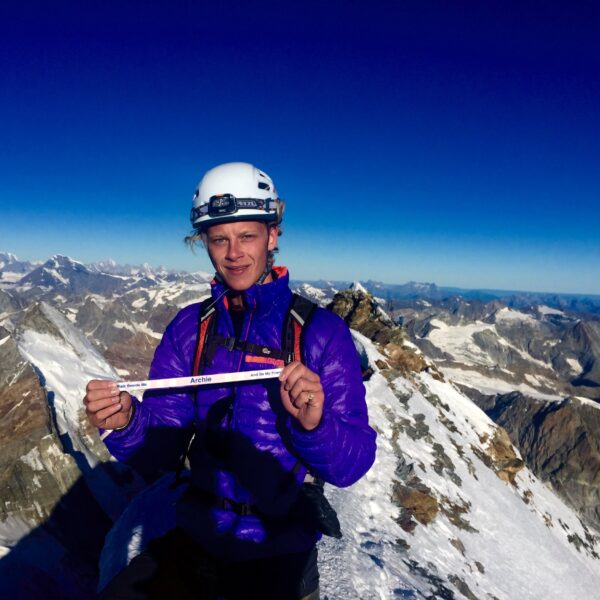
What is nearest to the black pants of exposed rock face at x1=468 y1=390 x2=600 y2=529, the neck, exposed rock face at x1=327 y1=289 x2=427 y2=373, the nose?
the neck

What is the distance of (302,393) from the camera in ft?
13.5

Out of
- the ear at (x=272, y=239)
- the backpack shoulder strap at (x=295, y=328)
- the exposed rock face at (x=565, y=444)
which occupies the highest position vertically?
the ear at (x=272, y=239)

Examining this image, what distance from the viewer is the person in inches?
212

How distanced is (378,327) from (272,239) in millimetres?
43942

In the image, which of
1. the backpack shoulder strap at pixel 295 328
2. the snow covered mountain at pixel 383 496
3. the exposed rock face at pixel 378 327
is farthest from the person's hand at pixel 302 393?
the exposed rock face at pixel 378 327

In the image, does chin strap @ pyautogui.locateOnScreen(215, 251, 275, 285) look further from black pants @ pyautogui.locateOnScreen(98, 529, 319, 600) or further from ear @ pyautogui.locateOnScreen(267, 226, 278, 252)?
black pants @ pyautogui.locateOnScreen(98, 529, 319, 600)

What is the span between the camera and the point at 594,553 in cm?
4162

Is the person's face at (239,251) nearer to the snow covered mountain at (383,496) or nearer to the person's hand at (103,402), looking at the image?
the person's hand at (103,402)

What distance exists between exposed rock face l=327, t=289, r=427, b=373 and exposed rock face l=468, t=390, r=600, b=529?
10558 centimetres

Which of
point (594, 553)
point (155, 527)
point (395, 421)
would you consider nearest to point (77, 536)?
point (155, 527)

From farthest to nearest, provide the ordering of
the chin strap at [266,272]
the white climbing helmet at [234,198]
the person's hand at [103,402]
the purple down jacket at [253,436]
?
the chin strap at [266,272]
the white climbing helmet at [234,198]
the purple down jacket at [253,436]
the person's hand at [103,402]

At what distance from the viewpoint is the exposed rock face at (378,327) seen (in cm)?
4391

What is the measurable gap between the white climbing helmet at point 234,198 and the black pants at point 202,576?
4784 mm

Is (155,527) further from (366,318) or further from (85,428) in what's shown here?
(366,318)
